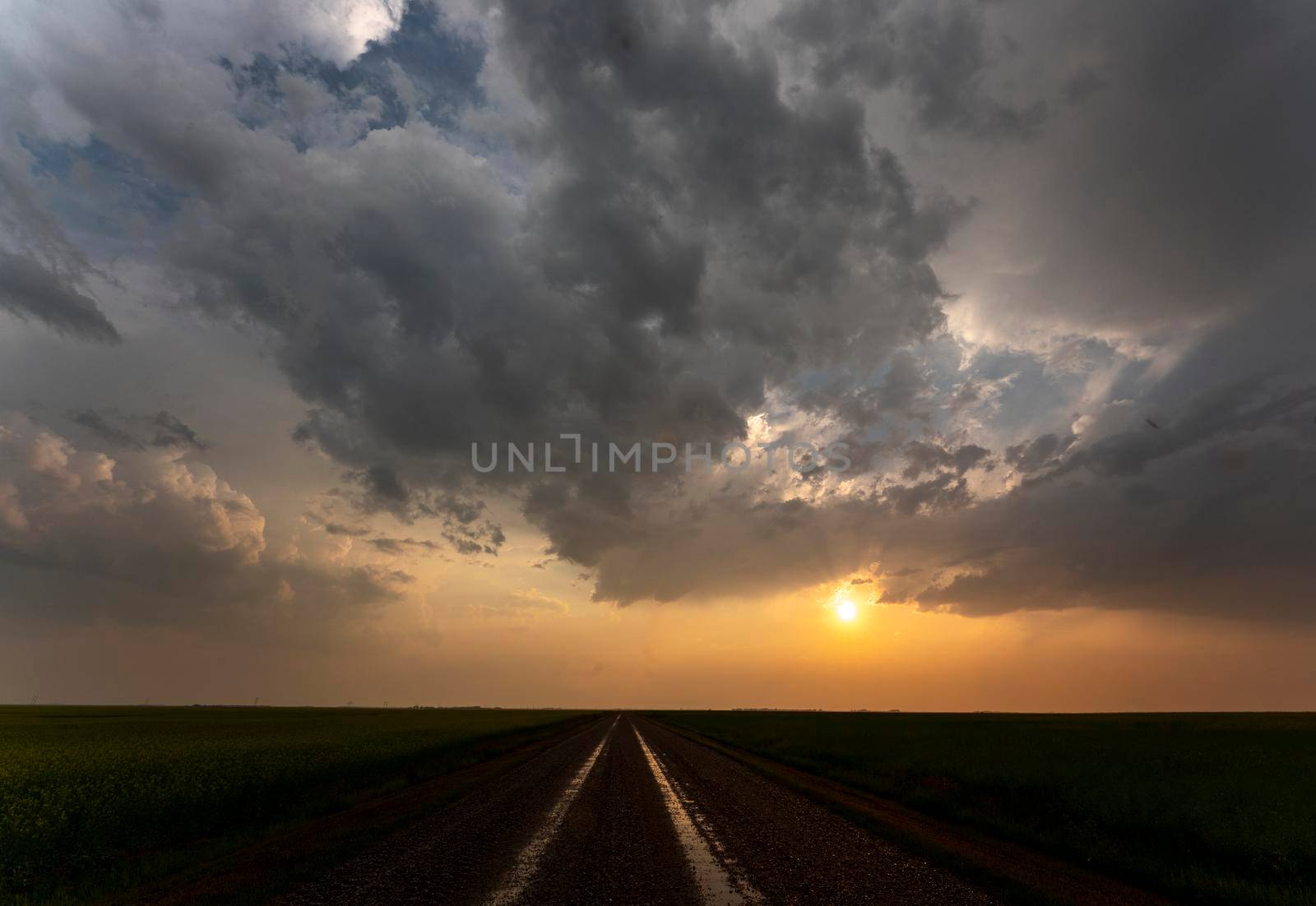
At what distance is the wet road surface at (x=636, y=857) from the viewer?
10086 mm

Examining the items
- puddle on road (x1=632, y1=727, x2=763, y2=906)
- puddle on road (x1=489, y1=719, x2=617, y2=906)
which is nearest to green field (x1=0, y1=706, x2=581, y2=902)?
puddle on road (x1=489, y1=719, x2=617, y2=906)

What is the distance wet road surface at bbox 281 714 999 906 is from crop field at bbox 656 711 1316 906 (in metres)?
4.68

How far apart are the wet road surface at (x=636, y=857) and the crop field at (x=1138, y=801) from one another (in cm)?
468

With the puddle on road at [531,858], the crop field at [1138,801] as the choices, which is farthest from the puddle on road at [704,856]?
the crop field at [1138,801]

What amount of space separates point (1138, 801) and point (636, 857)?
46.8 ft

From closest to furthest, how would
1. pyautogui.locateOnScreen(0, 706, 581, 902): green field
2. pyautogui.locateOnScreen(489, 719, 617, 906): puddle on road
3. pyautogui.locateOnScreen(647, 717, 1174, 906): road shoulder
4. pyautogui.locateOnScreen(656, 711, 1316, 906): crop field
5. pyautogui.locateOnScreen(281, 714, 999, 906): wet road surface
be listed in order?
pyautogui.locateOnScreen(489, 719, 617, 906): puddle on road < pyautogui.locateOnScreen(281, 714, 999, 906): wet road surface < pyautogui.locateOnScreen(647, 717, 1174, 906): road shoulder < pyautogui.locateOnScreen(656, 711, 1316, 906): crop field < pyautogui.locateOnScreen(0, 706, 581, 902): green field

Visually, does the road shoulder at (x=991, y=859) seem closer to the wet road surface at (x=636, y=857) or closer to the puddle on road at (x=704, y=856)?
the wet road surface at (x=636, y=857)

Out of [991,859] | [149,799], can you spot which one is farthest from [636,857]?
[149,799]

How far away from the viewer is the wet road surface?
10.1 m

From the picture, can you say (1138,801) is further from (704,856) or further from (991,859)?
(704,856)

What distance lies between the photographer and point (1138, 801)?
17391 mm

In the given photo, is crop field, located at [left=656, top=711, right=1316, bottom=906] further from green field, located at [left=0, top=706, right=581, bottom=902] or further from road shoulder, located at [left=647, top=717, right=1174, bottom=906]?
green field, located at [left=0, top=706, right=581, bottom=902]

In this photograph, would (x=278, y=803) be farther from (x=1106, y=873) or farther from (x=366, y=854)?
(x=1106, y=873)

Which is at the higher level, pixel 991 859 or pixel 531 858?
pixel 531 858
